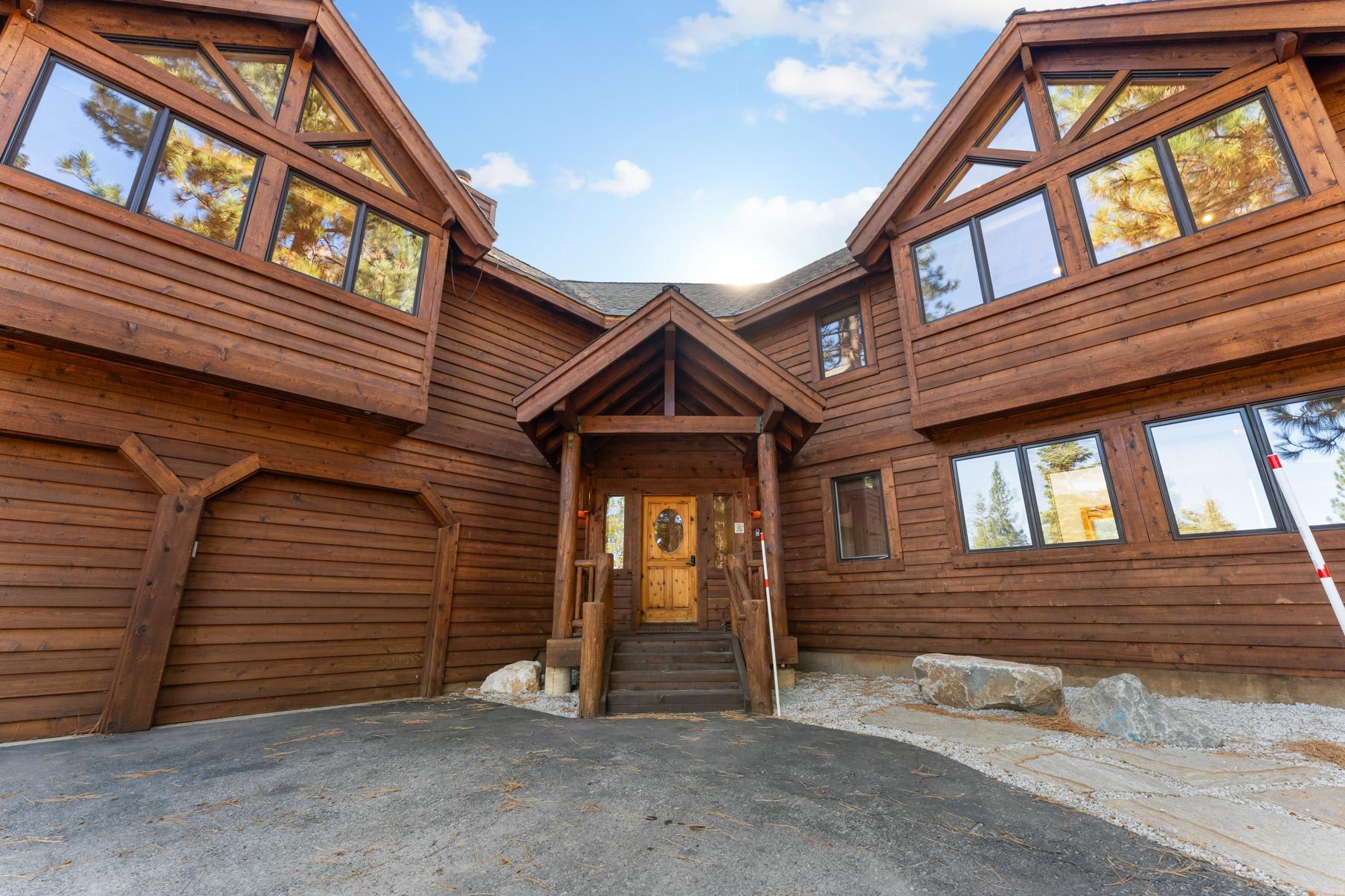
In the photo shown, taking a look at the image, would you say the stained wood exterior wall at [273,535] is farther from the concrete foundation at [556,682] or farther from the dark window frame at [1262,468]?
the dark window frame at [1262,468]

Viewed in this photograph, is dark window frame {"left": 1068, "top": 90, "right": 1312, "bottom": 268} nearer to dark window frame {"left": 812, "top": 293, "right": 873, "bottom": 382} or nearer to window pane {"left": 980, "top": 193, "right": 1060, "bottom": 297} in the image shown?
window pane {"left": 980, "top": 193, "right": 1060, "bottom": 297}

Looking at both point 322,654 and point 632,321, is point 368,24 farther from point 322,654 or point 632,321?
point 322,654

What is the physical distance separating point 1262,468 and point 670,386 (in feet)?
20.7

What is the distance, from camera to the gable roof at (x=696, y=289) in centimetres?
967

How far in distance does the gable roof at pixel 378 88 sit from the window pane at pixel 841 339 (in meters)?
5.71

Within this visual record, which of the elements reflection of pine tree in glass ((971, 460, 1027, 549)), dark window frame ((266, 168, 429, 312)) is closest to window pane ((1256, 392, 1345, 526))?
reflection of pine tree in glass ((971, 460, 1027, 549))

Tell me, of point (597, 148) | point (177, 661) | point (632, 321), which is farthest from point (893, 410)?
point (597, 148)

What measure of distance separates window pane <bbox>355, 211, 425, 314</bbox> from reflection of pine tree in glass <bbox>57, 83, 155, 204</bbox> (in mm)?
2112

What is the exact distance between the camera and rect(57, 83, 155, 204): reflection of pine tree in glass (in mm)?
5043

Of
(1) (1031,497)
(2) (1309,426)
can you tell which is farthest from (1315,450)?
(1) (1031,497)

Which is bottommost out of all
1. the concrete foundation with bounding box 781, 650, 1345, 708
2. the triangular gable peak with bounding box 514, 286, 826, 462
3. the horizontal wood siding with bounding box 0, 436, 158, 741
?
the concrete foundation with bounding box 781, 650, 1345, 708

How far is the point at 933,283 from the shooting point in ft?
25.6

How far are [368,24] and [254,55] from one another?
5.62 feet

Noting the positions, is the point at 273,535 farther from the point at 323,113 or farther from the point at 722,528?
the point at 722,528
